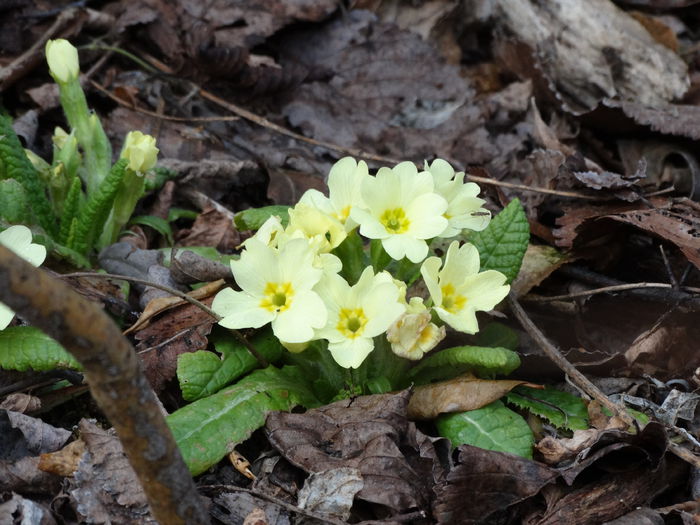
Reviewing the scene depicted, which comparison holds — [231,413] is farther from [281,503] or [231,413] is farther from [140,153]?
[140,153]

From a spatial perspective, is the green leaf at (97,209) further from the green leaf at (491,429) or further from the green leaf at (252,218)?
the green leaf at (491,429)

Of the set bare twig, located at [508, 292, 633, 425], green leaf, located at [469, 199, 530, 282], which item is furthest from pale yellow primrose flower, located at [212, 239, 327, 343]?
bare twig, located at [508, 292, 633, 425]

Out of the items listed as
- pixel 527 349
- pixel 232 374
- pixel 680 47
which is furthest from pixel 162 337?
pixel 680 47

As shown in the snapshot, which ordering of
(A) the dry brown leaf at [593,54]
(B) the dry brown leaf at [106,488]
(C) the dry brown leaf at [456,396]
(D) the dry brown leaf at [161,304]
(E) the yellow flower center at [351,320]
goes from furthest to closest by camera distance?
(A) the dry brown leaf at [593,54]
(D) the dry brown leaf at [161,304]
(C) the dry brown leaf at [456,396]
(E) the yellow flower center at [351,320]
(B) the dry brown leaf at [106,488]

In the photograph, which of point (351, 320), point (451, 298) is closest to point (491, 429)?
point (451, 298)

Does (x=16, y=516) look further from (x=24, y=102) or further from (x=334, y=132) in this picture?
(x=334, y=132)

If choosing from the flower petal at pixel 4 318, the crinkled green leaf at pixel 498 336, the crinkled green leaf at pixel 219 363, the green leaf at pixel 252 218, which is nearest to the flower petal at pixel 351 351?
the crinkled green leaf at pixel 219 363
